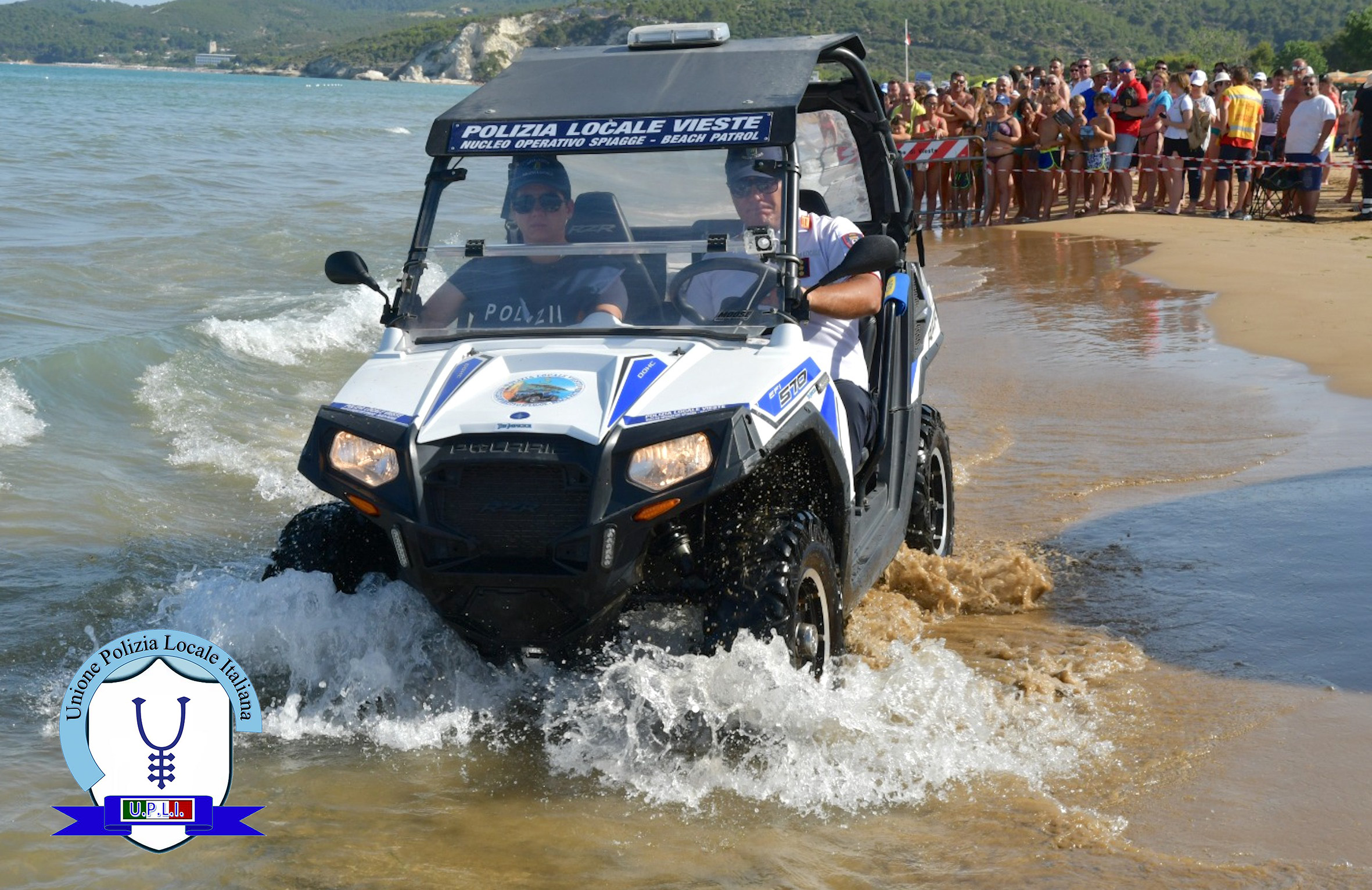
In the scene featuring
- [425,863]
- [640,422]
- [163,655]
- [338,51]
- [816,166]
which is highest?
[338,51]

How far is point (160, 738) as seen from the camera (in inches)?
140

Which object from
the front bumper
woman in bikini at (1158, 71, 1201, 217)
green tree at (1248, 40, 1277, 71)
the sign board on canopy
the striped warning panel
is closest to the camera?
the front bumper

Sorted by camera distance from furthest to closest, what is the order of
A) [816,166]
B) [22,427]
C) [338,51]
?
[338,51], [22,427], [816,166]

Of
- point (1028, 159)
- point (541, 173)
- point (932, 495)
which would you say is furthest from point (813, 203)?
point (1028, 159)

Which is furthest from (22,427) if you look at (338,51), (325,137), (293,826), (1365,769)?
(338,51)

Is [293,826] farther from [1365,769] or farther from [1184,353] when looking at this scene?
[1184,353]

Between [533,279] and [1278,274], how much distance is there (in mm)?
10258

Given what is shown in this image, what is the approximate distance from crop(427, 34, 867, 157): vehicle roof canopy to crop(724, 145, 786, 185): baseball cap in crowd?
142mm

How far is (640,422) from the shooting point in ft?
12.2

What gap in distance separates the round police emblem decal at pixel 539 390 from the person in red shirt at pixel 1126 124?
47.2 feet

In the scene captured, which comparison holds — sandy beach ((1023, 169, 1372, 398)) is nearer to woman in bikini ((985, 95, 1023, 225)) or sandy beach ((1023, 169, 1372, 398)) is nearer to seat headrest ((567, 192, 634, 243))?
woman in bikini ((985, 95, 1023, 225))

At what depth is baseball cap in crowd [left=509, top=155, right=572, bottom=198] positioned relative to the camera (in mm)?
4621

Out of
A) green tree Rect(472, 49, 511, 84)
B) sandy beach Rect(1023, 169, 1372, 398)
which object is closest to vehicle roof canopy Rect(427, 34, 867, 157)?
sandy beach Rect(1023, 169, 1372, 398)

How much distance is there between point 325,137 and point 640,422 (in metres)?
37.1
